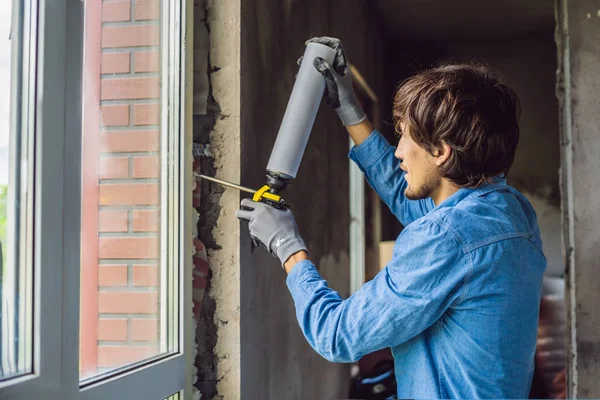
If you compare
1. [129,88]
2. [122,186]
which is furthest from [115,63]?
[122,186]

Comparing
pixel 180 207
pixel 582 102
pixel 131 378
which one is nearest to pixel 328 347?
pixel 131 378

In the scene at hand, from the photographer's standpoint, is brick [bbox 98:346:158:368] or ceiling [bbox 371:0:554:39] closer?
brick [bbox 98:346:158:368]

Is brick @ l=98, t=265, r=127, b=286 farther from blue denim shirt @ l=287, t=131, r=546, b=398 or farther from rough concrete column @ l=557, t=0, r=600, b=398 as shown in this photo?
rough concrete column @ l=557, t=0, r=600, b=398

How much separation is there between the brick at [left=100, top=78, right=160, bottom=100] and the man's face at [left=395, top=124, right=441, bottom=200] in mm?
674

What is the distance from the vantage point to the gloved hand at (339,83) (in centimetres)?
158

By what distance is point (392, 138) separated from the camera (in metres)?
6.24

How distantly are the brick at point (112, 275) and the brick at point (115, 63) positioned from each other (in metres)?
0.46

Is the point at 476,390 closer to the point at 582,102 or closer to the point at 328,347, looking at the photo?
the point at 328,347

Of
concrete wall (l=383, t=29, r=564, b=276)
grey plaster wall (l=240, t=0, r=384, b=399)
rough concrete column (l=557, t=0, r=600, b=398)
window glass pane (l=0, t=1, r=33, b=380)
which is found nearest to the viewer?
window glass pane (l=0, t=1, r=33, b=380)

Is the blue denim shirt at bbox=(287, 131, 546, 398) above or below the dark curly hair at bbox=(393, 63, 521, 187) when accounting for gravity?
below

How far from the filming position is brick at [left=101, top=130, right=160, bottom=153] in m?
1.35

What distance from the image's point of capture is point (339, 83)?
66.5 inches

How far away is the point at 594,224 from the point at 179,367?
2015 millimetres

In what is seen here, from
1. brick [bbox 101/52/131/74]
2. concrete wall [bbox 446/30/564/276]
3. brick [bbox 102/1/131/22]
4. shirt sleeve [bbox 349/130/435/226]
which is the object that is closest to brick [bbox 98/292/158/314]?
brick [bbox 101/52/131/74]
